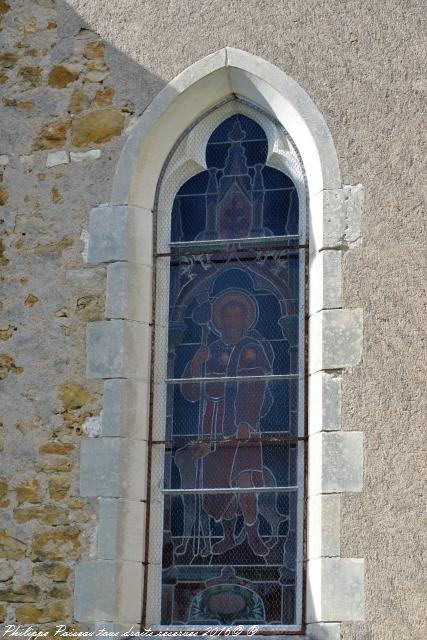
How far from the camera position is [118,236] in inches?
316

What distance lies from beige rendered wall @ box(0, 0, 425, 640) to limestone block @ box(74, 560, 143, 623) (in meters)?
0.07

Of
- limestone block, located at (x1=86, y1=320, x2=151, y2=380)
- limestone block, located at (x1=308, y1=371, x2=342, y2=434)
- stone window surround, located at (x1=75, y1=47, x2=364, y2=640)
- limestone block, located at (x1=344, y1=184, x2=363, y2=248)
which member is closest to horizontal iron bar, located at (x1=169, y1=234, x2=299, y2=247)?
stone window surround, located at (x1=75, y1=47, x2=364, y2=640)

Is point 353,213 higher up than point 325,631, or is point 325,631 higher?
point 353,213

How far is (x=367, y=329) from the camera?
297 inches

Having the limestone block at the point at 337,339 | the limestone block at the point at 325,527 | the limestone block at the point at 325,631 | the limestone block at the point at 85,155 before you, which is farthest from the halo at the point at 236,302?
the limestone block at the point at 325,631

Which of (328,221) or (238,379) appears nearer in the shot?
(328,221)

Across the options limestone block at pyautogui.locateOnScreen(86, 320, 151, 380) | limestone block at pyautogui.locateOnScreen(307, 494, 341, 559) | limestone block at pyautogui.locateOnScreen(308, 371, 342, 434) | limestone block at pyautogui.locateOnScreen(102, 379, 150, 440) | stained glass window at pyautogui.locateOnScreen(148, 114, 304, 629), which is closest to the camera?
limestone block at pyautogui.locateOnScreen(307, 494, 341, 559)

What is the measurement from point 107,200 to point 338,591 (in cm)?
235

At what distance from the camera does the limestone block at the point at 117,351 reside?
25.7 ft

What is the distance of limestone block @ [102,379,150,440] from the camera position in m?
7.72

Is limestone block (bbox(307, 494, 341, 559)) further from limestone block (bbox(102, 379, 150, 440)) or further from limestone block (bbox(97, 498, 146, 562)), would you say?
limestone block (bbox(102, 379, 150, 440))

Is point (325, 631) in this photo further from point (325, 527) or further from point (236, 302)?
point (236, 302)

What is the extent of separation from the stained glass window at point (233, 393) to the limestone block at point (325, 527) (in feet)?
0.60

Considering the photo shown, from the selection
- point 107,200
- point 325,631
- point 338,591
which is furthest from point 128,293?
point 325,631
